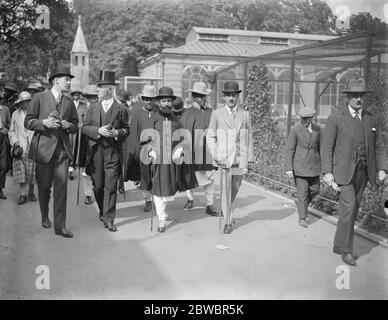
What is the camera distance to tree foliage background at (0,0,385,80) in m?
16.8

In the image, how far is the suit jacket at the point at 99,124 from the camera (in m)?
7.18

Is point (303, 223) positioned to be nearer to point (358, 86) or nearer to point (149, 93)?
point (358, 86)

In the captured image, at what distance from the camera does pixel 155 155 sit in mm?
7191

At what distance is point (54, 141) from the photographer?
6750 mm

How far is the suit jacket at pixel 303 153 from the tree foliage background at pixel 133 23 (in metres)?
2.69

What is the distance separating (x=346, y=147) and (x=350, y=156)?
115 millimetres

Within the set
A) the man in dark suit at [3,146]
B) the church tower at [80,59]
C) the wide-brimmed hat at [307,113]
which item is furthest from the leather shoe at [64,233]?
the church tower at [80,59]

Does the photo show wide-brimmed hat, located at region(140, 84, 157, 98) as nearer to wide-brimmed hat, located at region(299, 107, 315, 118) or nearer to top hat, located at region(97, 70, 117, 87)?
top hat, located at region(97, 70, 117, 87)

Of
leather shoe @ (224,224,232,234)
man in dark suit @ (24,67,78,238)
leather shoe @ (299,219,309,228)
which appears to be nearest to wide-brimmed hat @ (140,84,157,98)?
man in dark suit @ (24,67,78,238)

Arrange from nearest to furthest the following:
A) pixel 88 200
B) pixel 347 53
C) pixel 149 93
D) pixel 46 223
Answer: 1. pixel 46 223
2. pixel 88 200
3. pixel 149 93
4. pixel 347 53

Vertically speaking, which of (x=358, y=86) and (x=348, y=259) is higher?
(x=358, y=86)

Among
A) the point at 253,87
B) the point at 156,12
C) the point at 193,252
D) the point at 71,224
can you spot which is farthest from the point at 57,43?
the point at 193,252

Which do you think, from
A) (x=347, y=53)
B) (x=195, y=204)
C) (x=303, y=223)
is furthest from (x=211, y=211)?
(x=347, y=53)
